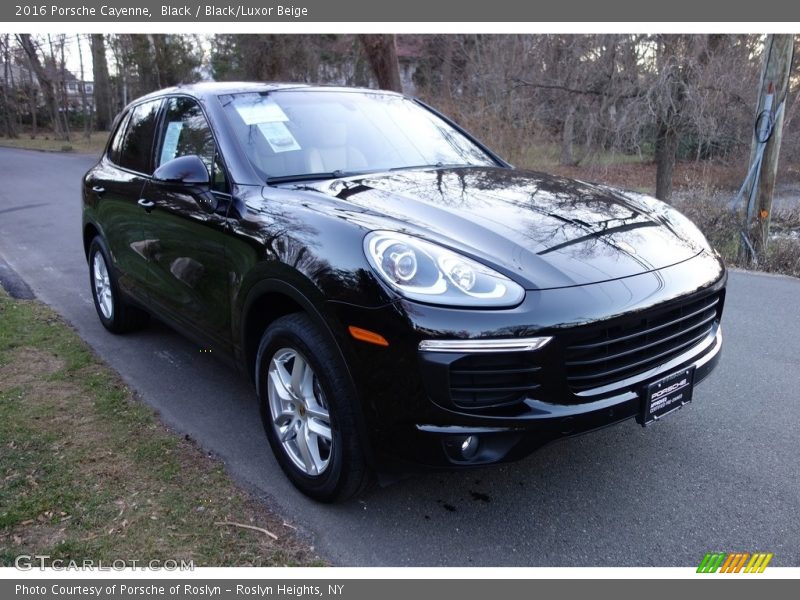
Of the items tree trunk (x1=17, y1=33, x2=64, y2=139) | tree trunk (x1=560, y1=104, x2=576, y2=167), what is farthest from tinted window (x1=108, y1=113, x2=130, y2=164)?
tree trunk (x1=17, y1=33, x2=64, y2=139)

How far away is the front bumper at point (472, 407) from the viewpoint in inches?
87.3

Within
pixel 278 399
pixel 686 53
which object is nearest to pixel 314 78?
pixel 686 53

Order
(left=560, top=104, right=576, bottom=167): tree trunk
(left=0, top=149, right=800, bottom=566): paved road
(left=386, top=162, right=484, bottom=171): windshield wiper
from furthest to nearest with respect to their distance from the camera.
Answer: (left=560, top=104, right=576, bottom=167): tree trunk
(left=386, top=162, right=484, bottom=171): windshield wiper
(left=0, top=149, right=800, bottom=566): paved road

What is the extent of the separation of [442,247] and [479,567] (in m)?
1.22

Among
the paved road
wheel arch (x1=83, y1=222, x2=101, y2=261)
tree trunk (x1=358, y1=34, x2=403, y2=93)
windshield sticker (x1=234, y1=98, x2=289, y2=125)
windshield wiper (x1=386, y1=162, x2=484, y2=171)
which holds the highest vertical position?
tree trunk (x1=358, y1=34, x2=403, y2=93)

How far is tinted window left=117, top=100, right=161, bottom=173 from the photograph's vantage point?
426cm

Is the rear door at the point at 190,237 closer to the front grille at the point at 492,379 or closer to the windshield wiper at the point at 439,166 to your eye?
the windshield wiper at the point at 439,166

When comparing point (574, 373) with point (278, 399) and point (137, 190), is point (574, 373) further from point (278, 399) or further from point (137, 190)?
point (137, 190)

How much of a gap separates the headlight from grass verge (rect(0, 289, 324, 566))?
3.71 ft

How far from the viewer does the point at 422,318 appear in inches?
87.4

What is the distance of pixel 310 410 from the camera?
2.72m

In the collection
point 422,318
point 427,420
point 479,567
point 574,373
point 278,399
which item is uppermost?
point 422,318

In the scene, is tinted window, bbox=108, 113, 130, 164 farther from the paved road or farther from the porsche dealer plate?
the porsche dealer plate

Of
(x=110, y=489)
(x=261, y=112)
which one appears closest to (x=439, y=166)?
(x=261, y=112)
